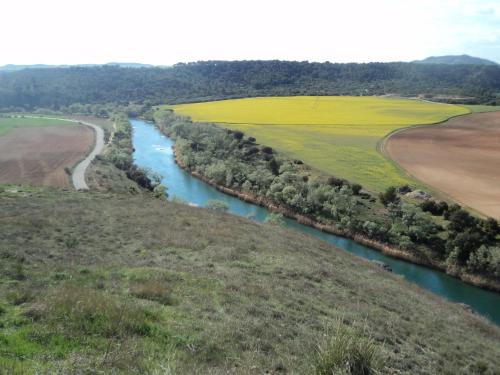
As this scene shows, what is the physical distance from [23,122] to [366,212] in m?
80.4

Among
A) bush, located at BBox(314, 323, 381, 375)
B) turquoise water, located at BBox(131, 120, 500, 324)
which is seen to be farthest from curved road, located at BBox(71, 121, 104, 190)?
bush, located at BBox(314, 323, 381, 375)

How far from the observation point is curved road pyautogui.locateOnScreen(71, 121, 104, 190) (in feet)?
142

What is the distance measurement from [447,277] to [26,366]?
3017 centimetres

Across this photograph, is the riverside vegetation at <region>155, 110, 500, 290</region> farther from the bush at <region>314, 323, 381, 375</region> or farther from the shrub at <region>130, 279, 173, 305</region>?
the bush at <region>314, 323, 381, 375</region>

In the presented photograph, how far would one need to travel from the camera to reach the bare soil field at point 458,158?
4162cm

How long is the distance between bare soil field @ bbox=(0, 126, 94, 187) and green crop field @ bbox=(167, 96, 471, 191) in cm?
2776

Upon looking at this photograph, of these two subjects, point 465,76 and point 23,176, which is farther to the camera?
point 465,76

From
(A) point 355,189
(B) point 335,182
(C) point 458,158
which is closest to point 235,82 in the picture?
(C) point 458,158

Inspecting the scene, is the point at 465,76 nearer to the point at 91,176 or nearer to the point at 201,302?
the point at 91,176

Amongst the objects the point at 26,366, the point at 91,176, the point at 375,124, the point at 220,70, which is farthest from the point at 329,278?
the point at 220,70

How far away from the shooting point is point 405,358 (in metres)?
10.2

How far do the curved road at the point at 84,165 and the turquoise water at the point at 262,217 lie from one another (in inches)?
227

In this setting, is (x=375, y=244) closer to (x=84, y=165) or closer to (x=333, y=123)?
(x=84, y=165)

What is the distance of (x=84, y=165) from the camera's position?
52.8 meters
